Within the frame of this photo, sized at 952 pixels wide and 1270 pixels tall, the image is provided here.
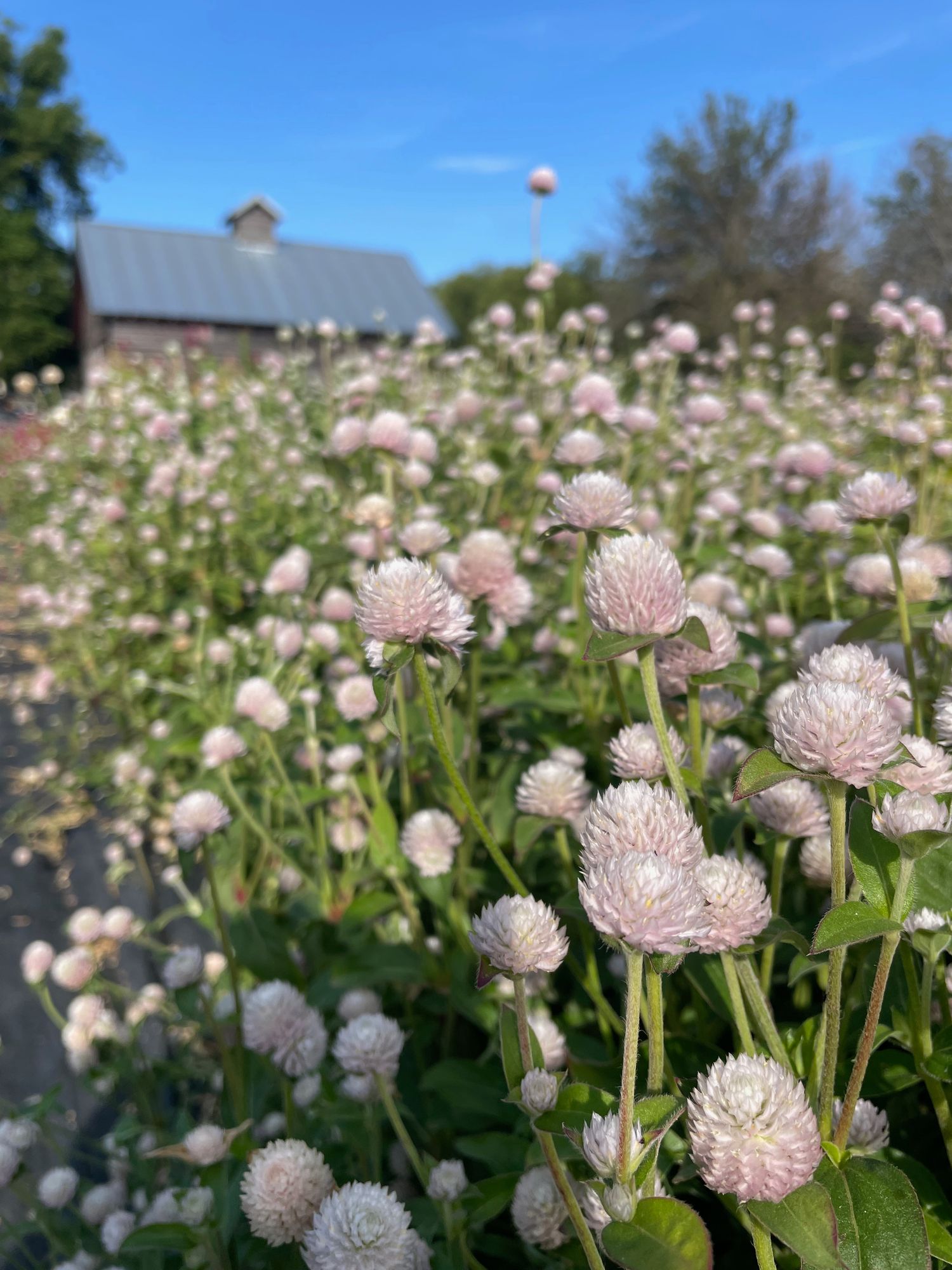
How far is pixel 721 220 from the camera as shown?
2288 centimetres

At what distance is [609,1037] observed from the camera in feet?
3.83

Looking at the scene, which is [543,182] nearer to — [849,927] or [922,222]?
[849,927]

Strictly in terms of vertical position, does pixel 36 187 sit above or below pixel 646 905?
above

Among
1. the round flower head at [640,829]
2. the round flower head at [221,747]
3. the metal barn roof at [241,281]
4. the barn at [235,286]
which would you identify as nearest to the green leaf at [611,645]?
the round flower head at [640,829]

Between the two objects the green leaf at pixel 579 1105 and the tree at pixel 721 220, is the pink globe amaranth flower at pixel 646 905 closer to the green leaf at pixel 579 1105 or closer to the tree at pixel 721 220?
the green leaf at pixel 579 1105

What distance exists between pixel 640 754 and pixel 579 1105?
359 mm

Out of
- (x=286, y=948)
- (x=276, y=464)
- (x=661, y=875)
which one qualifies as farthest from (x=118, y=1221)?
(x=276, y=464)

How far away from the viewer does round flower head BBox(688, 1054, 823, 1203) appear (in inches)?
23.5

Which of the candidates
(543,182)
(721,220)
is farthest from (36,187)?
(543,182)

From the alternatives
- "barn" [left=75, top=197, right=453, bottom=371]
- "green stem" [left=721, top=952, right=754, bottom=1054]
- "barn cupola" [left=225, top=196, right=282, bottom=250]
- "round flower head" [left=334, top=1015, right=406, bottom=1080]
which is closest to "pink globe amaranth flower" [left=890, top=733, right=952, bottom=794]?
"green stem" [left=721, top=952, right=754, bottom=1054]

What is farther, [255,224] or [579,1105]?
[255,224]

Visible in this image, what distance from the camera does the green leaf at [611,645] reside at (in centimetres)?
77

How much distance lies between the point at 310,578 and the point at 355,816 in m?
1.04

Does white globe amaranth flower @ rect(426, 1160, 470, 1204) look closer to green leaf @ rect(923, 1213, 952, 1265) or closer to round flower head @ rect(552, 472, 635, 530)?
green leaf @ rect(923, 1213, 952, 1265)
